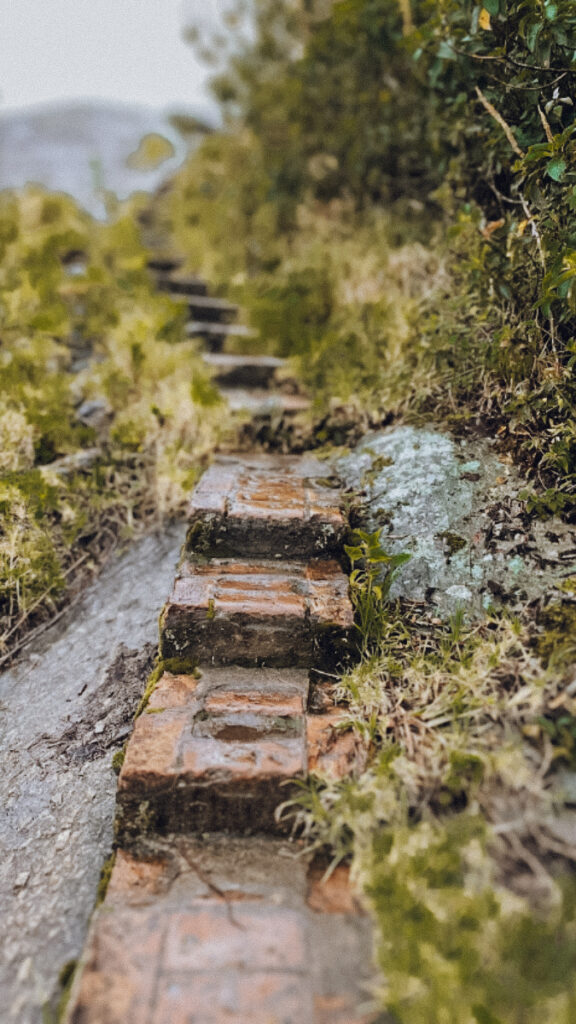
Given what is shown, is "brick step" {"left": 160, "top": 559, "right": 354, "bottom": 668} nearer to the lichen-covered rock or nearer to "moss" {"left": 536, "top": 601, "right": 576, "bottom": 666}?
the lichen-covered rock

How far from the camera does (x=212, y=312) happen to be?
5285 mm

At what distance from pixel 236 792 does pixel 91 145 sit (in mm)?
12646

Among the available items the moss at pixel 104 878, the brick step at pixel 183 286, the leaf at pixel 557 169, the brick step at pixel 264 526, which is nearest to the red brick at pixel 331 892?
the moss at pixel 104 878

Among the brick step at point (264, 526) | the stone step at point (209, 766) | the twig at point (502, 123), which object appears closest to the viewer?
the stone step at point (209, 766)

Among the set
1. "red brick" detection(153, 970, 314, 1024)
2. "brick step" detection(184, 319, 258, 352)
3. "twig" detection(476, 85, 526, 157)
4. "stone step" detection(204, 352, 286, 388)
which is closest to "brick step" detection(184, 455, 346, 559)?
"red brick" detection(153, 970, 314, 1024)

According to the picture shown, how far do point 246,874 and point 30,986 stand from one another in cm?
53

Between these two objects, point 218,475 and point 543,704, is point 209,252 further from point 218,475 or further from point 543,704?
point 543,704

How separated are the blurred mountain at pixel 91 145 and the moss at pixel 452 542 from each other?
7.52 m

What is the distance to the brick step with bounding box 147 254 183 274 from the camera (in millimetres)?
6469

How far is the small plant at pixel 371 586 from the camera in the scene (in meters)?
1.99

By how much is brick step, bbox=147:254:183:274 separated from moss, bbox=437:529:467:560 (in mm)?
5322

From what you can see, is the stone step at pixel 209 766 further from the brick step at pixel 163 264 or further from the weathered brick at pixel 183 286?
the brick step at pixel 163 264

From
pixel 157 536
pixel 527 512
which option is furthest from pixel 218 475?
pixel 527 512

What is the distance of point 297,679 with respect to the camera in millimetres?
1925
